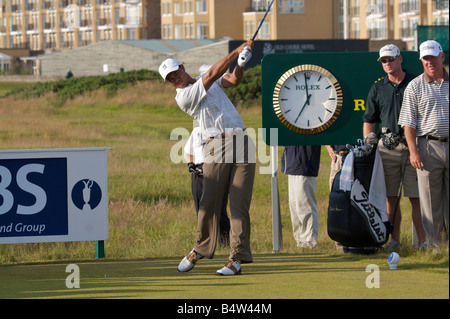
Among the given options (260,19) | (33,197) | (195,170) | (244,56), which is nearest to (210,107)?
(244,56)

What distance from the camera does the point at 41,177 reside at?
1005cm

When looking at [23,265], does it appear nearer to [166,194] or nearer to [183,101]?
[183,101]

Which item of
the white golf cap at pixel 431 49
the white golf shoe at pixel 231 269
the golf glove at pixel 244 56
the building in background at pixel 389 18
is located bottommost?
the white golf shoe at pixel 231 269

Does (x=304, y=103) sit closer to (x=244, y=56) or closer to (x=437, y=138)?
(x=437, y=138)

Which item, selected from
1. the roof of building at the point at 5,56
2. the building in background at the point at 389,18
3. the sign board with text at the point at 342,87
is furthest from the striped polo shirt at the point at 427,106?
the roof of building at the point at 5,56

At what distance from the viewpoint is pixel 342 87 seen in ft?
35.6

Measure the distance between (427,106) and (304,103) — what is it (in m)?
2.01

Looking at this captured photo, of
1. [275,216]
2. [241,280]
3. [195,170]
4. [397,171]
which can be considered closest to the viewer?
[241,280]

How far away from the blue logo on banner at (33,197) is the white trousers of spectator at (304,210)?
8.52 ft

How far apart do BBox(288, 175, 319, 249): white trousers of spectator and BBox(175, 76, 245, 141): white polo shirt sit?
8.47 feet

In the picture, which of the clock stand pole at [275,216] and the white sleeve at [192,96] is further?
the clock stand pole at [275,216]

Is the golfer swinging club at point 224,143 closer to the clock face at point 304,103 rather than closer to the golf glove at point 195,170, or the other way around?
the golf glove at point 195,170

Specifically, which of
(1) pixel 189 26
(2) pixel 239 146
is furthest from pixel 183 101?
(1) pixel 189 26

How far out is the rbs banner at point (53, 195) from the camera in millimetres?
9969
